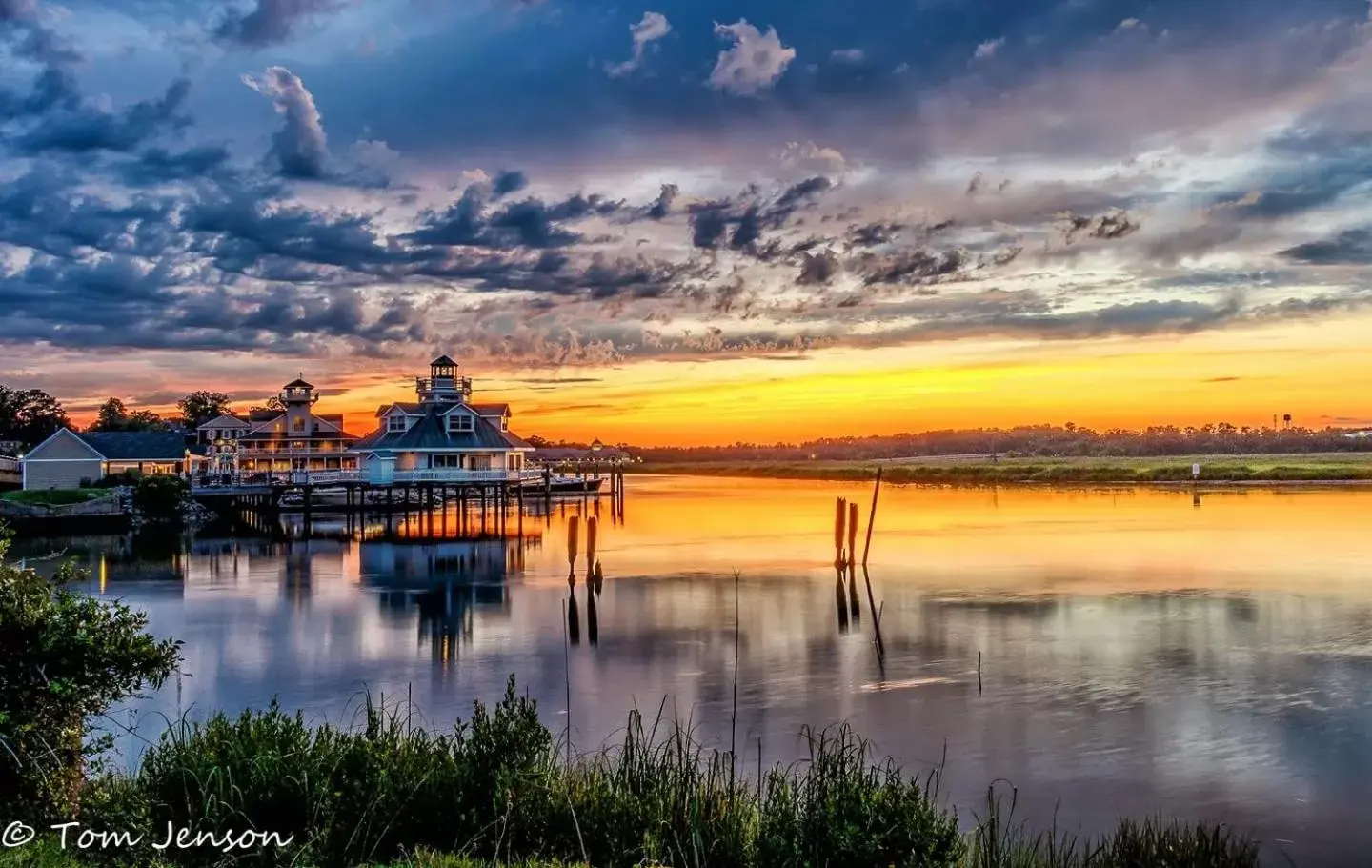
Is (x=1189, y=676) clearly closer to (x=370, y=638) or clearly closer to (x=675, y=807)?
(x=675, y=807)

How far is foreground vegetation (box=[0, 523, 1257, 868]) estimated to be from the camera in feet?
30.0

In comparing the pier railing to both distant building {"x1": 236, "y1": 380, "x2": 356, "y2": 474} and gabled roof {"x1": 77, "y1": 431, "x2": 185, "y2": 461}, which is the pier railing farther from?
distant building {"x1": 236, "y1": 380, "x2": 356, "y2": 474}

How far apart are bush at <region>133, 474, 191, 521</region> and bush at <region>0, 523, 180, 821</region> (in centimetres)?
6349

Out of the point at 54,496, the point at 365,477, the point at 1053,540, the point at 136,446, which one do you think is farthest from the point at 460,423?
the point at 1053,540

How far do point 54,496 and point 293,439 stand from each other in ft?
101

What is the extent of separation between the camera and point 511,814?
404 inches

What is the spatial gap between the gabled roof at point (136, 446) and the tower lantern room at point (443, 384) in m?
20.5

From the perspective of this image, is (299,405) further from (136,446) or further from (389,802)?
(389,802)

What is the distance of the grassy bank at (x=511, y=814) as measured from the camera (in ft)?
30.5

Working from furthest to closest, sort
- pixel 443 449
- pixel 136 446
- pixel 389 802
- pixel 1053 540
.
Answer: pixel 136 446
pixel 443 449
pixel 1053 540
pixel 389 802

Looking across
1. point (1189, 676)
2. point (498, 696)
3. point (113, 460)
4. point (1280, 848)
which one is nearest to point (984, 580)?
point (1189, 676)

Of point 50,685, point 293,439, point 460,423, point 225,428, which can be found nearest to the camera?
point 50,685

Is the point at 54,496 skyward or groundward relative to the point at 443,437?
groundward

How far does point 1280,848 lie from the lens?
1223 cm
